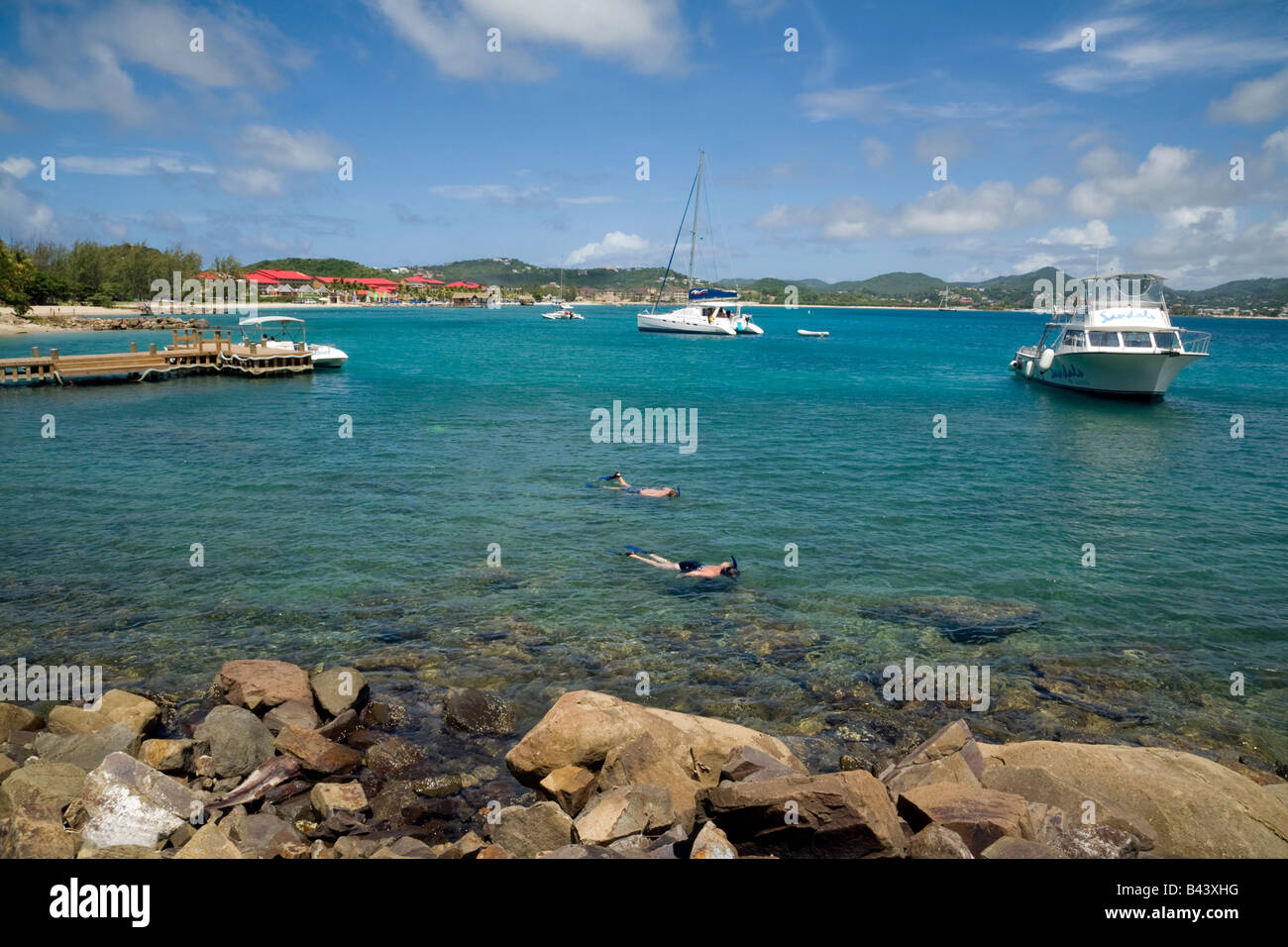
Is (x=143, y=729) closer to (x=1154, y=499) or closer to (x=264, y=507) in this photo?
(x=264, y=507)

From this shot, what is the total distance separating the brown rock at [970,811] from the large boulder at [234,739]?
765 cm

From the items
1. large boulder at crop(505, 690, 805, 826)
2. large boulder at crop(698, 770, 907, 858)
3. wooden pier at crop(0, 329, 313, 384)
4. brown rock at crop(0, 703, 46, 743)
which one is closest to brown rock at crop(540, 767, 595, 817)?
large boulder at crop(505, 690, 805, 826)

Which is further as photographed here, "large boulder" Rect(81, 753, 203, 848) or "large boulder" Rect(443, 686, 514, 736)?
"large boulder" Rect(443, 686, 514, 736)

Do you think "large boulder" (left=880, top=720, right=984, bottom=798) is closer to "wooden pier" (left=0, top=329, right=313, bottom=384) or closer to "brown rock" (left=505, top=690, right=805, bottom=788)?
"brown rock" (left=505, top=690, right=805, bottom=788)

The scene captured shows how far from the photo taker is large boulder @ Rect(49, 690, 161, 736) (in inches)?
393

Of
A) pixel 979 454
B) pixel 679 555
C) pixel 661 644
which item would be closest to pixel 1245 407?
pixel 979 454

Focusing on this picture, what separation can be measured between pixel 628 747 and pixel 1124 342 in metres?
47.4

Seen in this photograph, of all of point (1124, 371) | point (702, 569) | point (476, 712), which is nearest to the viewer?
point (476, 712)

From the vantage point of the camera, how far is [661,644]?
44.4 ft

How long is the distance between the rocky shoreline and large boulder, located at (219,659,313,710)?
39mm

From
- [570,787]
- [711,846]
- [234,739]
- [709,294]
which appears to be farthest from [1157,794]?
[709,294]

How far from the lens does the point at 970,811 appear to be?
7414mm

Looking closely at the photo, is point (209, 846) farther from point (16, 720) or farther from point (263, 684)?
point (16, 720)

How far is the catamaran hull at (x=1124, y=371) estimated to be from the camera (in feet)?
144
